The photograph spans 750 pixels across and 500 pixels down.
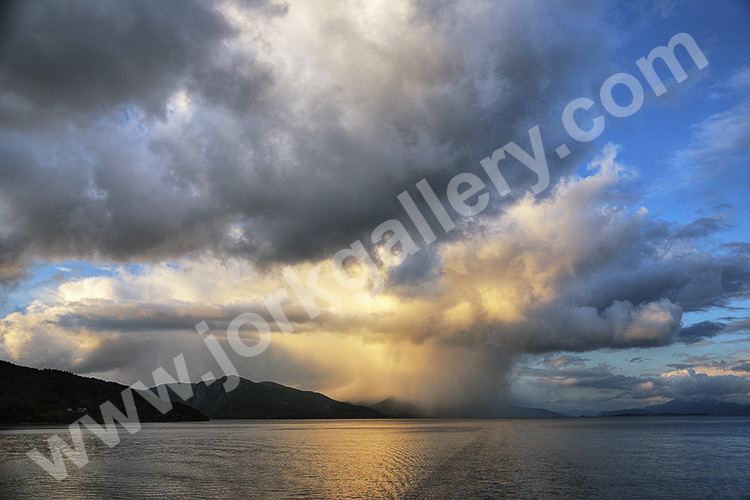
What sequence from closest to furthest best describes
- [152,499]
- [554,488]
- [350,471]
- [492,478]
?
[152,499]
[554,488]
[492,478]
[350,471]

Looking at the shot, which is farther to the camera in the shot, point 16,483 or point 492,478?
point 492,478

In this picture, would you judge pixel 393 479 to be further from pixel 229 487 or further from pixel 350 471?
pixel 229 487

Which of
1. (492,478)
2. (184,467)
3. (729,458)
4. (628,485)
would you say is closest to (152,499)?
(184,467)

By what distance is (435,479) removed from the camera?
202 feet

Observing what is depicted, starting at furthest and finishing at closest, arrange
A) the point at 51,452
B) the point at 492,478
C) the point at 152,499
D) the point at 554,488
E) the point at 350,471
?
the point at 51,452
the point at 350,471
the point at 492,478
the point at 554,488
the point at 152,499

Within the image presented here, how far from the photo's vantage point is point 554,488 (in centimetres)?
5444

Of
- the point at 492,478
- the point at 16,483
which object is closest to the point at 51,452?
the point at 16,483

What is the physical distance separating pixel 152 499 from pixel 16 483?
20.7m

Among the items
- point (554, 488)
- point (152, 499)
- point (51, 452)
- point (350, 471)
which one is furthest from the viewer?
point (51, 452)

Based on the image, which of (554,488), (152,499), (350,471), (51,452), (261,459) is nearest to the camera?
(152,499)

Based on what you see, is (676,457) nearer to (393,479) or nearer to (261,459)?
(393,479)

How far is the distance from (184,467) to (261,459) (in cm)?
1792

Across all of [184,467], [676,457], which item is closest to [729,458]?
[676,457]

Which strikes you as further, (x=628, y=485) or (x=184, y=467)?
(x=184, y=467)
